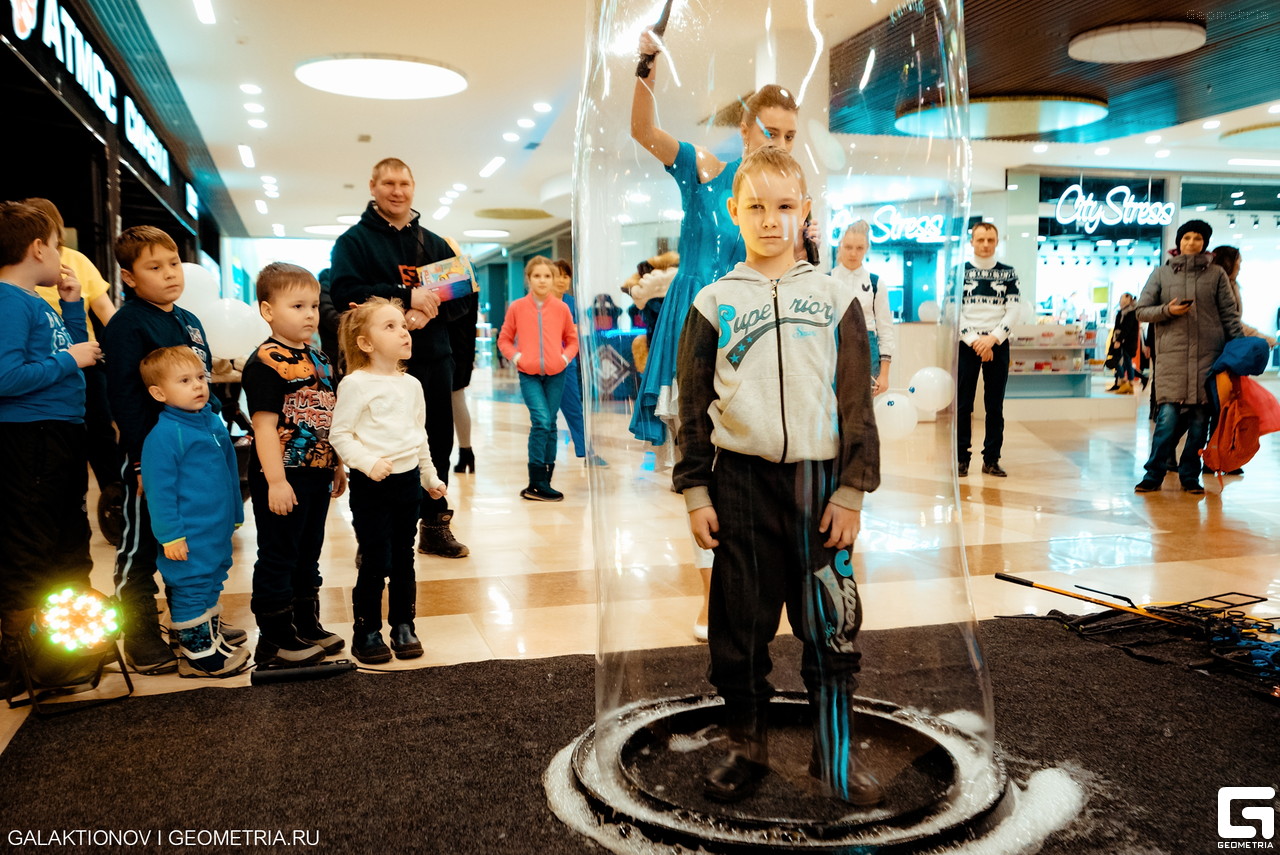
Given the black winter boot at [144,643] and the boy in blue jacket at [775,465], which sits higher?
the boy in blue jacket at [775,465]

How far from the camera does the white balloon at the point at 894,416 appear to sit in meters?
1.73

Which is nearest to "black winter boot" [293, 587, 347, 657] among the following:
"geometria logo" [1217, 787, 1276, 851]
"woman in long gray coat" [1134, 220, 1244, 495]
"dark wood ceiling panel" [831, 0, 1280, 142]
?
"geometria logo" [1217, 787, 1276, 851]

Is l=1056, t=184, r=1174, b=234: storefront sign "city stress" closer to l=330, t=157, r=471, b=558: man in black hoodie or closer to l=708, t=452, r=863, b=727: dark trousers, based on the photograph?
l=330, t=157, r=471, b=558: man in black hoodie

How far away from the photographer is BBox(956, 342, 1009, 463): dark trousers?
6.23 metres

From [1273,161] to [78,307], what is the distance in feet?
57.6

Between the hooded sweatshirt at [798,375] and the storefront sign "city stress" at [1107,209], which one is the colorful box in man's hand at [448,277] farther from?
the storefront sign "city stress" at [1107,209]

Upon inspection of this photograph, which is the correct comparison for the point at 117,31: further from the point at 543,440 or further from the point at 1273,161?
the point at 1273,161

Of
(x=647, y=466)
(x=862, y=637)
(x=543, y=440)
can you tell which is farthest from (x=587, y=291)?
(x=543, y=440)

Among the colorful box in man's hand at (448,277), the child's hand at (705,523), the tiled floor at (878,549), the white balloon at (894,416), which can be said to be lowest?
the tiled floor at (878,549)

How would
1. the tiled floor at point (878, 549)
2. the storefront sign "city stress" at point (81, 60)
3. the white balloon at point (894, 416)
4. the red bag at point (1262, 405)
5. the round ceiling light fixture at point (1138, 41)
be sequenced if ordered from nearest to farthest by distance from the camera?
the white balloon at point (894, 416) → the tiled floor at point (878, 549) → the storefront sign "city stress" at point (81, 60) → the red bag at point (1262, 405) → the round ceiling light fixture at point (1138, 41)

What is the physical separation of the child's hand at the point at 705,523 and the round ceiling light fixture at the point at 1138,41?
7.94 meters

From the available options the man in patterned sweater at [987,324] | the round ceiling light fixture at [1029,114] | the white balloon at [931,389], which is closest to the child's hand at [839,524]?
the white balloon at [931,389]

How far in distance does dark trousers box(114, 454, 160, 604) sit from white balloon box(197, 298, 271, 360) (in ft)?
7.07

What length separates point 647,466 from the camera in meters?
1.92
